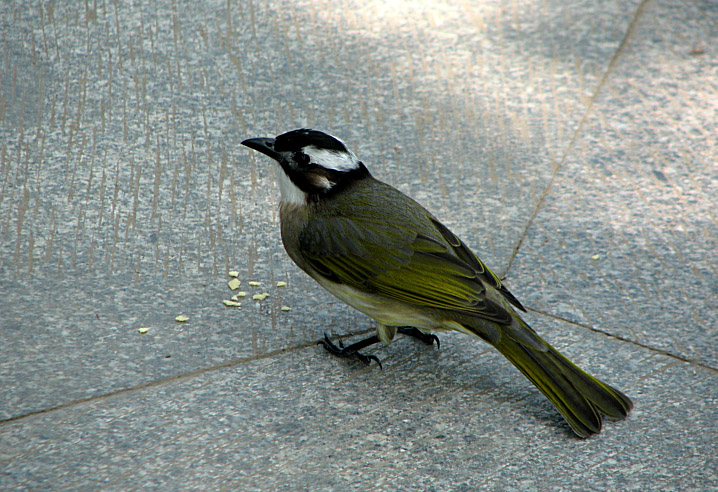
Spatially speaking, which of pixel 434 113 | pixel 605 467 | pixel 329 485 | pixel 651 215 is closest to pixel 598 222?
pixel 651 215

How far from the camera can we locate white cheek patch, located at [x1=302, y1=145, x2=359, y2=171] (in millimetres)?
3738

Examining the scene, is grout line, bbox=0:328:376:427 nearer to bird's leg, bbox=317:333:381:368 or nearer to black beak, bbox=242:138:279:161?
bird's leg, bbox=317:333:381:368

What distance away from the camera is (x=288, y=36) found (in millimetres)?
6074

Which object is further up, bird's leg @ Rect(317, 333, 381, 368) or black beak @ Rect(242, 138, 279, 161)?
black beak @ Rect(242, 138, 279, 161)

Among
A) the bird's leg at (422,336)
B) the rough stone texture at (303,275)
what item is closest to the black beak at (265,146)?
the rough stone texture at (303,275)

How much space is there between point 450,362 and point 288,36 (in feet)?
10.7

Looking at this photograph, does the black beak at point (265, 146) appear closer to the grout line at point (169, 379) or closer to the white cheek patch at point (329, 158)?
the white cheek patch at point (329, 158)

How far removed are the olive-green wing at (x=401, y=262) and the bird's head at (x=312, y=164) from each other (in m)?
0.16

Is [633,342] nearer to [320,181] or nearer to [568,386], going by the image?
[568,386]

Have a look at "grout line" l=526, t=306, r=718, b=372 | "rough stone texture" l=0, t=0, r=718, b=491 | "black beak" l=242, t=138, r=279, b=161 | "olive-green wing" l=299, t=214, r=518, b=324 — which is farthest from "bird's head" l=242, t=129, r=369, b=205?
"grout line" l=526, t=306, r=718, b=372

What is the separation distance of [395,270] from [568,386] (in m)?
0.88

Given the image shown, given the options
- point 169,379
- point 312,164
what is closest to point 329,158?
point 312,164

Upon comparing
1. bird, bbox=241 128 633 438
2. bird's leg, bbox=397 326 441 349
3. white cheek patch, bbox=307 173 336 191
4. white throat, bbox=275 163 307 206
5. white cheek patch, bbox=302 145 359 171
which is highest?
white cheek patch, bbox=302 145 359 171

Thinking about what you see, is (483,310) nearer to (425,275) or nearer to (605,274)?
(425,275)
